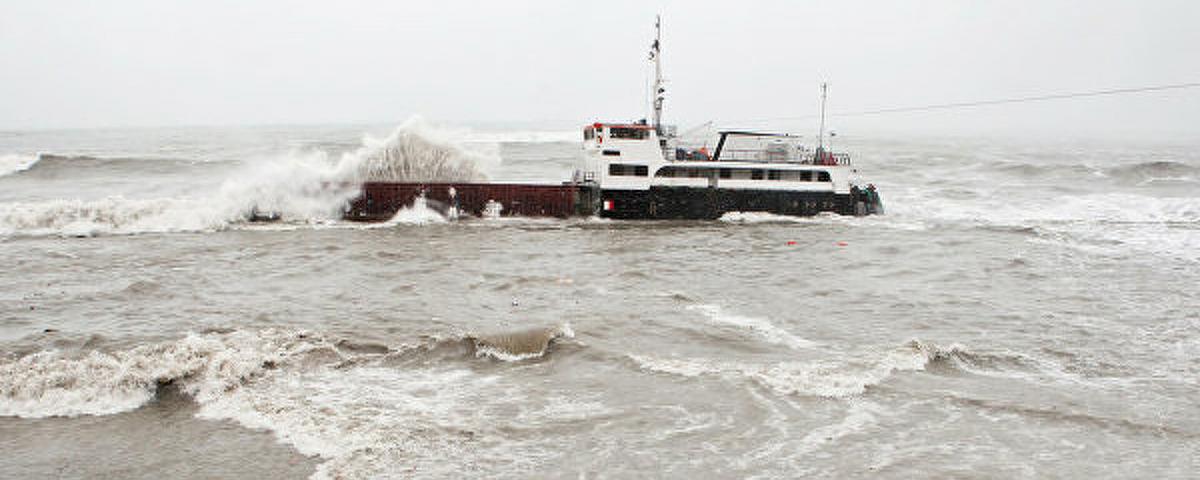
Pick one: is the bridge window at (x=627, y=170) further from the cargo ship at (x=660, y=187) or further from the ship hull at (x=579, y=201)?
the ship hull at (x=579, y=201)

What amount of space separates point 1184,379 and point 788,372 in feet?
25.8

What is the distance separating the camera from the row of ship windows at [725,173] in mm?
35719

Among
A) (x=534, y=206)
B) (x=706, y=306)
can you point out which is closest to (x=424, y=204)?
(x=534, y=206)

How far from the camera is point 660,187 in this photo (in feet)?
118

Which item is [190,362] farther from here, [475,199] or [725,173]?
[725,173]

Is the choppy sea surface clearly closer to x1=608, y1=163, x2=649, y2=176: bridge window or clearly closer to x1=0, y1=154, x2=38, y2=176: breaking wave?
x1=608, y1=163, x2=649, y2=176: bridge window

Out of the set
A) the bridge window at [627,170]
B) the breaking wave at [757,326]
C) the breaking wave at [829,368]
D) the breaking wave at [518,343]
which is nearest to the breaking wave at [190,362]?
the breaking wave at [518,343]

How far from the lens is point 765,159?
37.0 meters

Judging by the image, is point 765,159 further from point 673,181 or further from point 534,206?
point 534,206

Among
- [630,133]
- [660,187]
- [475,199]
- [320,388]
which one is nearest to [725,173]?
[660,187]

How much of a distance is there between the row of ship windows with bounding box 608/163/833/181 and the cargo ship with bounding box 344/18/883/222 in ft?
0.16

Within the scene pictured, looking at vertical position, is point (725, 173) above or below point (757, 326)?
above

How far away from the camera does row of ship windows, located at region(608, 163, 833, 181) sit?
35719 mm

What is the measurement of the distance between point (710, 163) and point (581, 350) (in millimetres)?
21439
